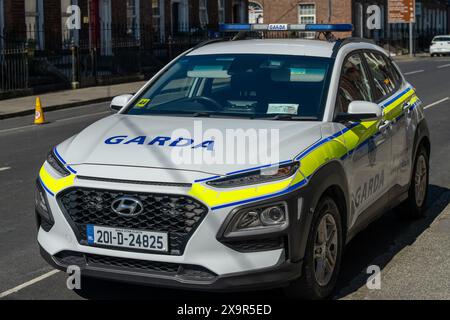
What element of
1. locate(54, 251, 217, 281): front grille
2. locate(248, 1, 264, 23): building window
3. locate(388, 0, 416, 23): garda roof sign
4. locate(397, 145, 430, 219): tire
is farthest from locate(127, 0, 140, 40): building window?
locate(388, 0, 416, 23): garda roof sign

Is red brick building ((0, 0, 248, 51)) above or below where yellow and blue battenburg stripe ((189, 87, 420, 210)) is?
above

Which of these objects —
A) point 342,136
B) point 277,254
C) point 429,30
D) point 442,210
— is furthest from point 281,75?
point 429,30

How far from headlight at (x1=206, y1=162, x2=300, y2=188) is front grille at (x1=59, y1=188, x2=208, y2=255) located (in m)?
0.19

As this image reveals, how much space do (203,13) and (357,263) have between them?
38615 mm

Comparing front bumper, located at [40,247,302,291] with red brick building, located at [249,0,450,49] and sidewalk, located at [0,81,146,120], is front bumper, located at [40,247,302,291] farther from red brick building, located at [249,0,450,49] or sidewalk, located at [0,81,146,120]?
red brick building, located at [249,0,450,49]

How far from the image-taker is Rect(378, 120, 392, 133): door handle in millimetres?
6503

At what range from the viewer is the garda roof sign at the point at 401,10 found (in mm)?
63500

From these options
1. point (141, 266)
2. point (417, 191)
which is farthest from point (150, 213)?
point (417, 191)

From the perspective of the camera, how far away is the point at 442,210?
328 inches

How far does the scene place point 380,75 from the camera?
726 centimetres

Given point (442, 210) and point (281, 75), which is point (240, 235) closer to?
point (281, 75)

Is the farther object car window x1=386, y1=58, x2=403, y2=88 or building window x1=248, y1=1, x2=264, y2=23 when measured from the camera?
building window x1=248, y1=1, x2=264, y2=23

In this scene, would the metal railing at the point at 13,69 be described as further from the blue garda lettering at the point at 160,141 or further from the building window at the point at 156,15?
the blue garda lettering at the point at 160,141

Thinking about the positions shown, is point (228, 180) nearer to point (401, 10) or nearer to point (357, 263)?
point (357, 263)
